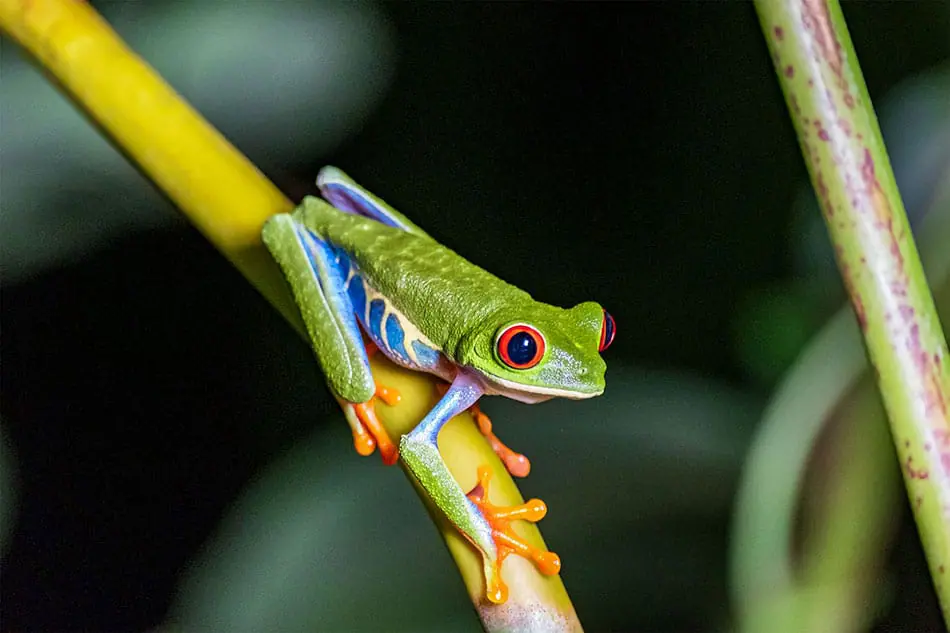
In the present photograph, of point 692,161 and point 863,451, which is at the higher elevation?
point 692,161

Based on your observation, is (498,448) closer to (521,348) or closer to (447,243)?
(521,348)

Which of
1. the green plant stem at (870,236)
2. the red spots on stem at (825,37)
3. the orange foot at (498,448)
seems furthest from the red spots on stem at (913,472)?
the orange foot at (498,448)

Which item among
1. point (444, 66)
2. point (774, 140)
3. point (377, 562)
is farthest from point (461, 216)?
point (377, 562)

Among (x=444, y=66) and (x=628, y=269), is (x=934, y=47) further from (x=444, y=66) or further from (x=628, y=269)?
(x=444, y=66)

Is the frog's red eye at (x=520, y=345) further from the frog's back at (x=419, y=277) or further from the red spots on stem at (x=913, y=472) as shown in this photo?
the red spots on stem at (x=913, y=472)

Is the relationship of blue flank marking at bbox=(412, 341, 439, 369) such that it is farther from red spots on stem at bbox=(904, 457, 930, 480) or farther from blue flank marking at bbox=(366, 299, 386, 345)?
red spots on stem at bbox=(904, 457, 930, 480)

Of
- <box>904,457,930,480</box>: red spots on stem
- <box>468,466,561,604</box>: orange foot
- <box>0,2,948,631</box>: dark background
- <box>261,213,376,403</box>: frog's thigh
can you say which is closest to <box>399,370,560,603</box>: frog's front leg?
<box>468,466,561,604</box>: orange foot

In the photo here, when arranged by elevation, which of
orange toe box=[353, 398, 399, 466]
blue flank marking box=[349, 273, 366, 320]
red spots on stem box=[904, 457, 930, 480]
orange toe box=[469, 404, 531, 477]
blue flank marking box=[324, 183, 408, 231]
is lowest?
red spots on stem box=[904, 457, 930, 480]

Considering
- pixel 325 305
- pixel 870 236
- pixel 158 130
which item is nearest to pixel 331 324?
pixel 325 305
